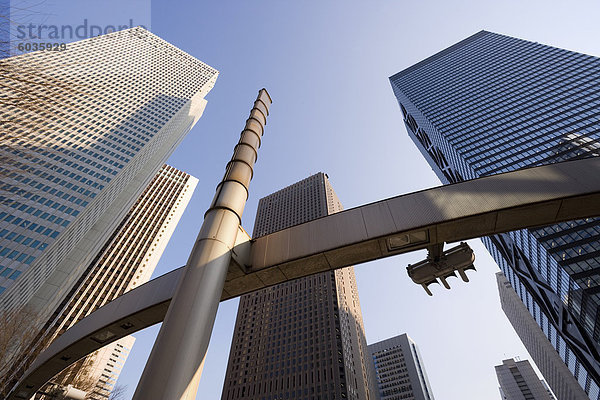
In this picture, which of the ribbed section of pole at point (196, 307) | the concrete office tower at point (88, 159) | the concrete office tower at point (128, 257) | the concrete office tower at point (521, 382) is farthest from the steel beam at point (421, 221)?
the concrete office tower at point (521, 382)

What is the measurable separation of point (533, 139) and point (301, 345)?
298 ft

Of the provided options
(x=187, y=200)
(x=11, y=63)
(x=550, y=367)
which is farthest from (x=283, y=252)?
(x=550, y=367)

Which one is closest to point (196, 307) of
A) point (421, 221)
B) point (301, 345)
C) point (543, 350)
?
point (421, 221)

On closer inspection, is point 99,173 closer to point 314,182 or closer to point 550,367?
point 314,182

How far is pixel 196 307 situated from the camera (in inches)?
207

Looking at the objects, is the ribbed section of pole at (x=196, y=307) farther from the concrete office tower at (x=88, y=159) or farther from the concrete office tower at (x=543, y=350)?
the concrete office tower at (x=543, y=350)

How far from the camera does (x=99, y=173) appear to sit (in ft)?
187

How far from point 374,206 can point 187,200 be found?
137410mm

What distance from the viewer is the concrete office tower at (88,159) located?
42469 millimetres

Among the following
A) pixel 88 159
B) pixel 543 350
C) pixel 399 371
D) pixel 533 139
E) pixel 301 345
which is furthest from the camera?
pixel 399 371

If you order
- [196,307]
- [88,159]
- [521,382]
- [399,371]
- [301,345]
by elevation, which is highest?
[88,159]

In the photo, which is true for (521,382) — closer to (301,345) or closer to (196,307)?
(301,345)

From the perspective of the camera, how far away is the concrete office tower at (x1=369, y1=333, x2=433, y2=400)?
142 metres

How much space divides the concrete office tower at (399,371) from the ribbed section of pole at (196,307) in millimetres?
171151
